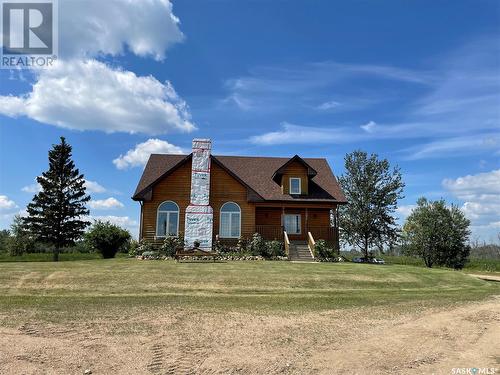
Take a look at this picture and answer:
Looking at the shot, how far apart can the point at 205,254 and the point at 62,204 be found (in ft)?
70.5

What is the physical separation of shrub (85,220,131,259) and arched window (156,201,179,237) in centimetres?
293

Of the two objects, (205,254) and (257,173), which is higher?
(257,173)

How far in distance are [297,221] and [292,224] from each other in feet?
1.38

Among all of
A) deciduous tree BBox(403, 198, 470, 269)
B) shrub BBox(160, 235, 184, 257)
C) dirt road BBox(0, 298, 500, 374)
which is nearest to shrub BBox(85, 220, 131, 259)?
shrub BBox(160, 235, 184, 257)

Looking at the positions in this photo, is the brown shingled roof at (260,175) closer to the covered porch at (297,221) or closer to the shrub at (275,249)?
the covered porch at (297,221)

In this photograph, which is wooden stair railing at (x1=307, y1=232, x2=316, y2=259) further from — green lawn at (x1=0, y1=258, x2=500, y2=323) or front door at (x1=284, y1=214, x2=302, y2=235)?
green lawn at (x1=0, y1=258, x2=500, y2=323)

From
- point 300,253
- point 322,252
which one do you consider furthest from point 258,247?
point 322,252

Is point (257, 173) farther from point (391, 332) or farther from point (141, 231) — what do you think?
point (391, 332)

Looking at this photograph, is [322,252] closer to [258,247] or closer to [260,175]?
[258,247]

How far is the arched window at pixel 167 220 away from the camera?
93.3 feet

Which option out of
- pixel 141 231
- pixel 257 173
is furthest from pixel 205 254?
pixel 257 173

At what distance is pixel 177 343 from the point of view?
7.86 metres

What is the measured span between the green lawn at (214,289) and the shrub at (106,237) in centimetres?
1011

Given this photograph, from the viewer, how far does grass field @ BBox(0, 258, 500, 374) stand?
22.6 ft
